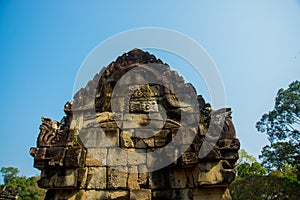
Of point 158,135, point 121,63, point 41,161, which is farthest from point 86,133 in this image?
point 121,63

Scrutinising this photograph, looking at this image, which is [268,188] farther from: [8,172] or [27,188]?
[8,172]

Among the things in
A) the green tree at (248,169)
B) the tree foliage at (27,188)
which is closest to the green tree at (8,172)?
the tree foliage at (27,188)

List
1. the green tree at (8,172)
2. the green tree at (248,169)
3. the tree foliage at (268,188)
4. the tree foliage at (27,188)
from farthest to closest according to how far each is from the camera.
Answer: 1. the green tree at (8,172)
2. the tree foliage at (27,188)
3. the green tree at (248,169)
4. the tree foliage at (268,188)

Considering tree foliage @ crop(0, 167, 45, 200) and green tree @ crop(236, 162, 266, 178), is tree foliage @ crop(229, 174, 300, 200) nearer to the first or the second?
green tree @ crop(236, 162, 266, 178)

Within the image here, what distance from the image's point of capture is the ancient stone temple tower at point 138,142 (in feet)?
15.3

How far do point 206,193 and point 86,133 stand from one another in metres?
2.47

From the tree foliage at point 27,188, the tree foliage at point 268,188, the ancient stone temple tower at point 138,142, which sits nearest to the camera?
the ancient stone temple tower at point 138,142

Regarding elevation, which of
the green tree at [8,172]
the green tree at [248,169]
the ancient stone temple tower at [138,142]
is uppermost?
the green tree at [8,172]

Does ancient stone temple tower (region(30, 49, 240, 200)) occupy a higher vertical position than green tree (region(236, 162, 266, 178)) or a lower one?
lower

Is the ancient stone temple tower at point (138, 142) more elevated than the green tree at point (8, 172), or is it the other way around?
the green tree at point (8, 172)

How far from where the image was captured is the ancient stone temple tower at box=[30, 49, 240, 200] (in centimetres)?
466

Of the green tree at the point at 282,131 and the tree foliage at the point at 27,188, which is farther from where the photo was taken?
the tree foliage at the point at 27,188

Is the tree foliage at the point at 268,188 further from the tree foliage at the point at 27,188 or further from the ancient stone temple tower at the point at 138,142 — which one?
the tree foliage at the point at 27,188

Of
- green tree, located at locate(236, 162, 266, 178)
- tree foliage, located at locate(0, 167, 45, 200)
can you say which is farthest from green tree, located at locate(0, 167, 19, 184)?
green tree, located at locate(236, 162, 266, 178)
